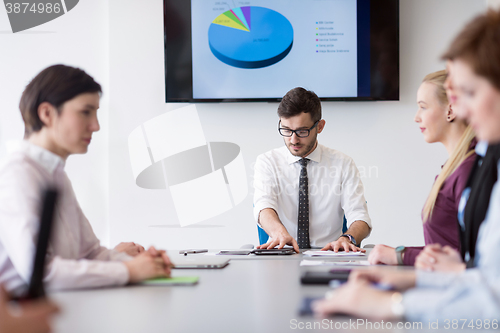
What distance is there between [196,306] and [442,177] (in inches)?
47.1

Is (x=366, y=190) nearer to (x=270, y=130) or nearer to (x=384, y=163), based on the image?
(x=384, y=163)

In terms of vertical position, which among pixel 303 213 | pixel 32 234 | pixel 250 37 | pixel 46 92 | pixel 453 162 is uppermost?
pixel 250 37

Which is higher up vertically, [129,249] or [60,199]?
[60,199]

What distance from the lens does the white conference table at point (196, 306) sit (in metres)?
0.94

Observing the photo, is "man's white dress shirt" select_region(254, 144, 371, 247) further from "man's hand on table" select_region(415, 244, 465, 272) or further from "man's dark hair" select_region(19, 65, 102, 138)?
"man's dark hair" select_region(19, 65, 102, 138)

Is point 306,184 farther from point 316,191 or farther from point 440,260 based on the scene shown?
point 440,260

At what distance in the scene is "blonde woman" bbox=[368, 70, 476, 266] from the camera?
171 centimetres

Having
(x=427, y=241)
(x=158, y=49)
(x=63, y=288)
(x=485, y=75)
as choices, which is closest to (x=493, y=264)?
(x=485, y=75)

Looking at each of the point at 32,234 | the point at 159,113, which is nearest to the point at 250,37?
the point at 159,113

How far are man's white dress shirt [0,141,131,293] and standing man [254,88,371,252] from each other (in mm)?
1428

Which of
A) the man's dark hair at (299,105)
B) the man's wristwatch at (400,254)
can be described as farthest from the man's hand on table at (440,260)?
the man's dark hair at (299,105)

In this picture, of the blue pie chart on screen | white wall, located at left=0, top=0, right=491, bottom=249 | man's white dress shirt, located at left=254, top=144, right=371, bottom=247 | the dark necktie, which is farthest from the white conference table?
the blue pie chart on screen

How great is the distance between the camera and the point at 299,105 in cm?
281

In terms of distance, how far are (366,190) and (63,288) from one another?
2.75 metres
